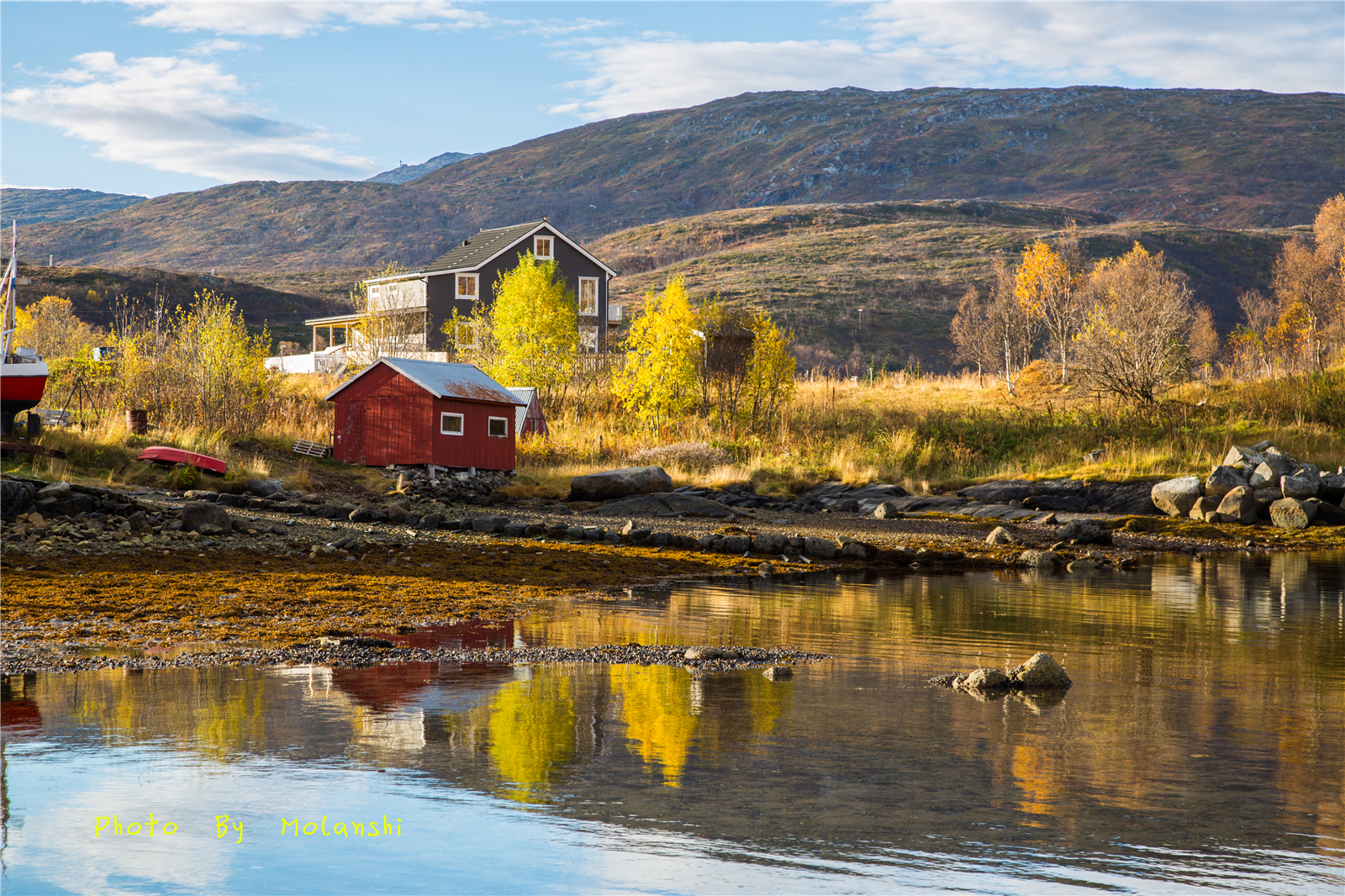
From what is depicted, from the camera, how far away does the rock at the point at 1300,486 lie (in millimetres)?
28578

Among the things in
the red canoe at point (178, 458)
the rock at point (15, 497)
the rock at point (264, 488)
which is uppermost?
the red canoe at point (178, 458)

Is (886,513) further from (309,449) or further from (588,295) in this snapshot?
(588,295)

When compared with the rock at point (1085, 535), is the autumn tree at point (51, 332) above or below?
above

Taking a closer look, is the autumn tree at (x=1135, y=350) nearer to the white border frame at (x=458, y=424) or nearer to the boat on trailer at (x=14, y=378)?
the white border frame at (x=458, y=424)

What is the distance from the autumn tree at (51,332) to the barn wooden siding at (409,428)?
1022 inches

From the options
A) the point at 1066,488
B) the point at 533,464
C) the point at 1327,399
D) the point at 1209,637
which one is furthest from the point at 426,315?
the point at 1209,637

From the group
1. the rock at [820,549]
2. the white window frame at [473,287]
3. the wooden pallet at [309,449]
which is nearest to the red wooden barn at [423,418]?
the wooden pallet at [309,449]

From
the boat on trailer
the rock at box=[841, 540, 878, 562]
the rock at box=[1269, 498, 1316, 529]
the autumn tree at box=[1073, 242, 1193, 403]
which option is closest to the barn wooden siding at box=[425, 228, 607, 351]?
the autumn tree at box=[1073, 242, 1193, 403]

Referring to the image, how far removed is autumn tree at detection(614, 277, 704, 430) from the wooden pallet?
11627mm

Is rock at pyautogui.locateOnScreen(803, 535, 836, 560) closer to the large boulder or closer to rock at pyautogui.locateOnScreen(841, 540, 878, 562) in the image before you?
rock at pyautogui.locateOnScreen(841, 540, 878, 562)

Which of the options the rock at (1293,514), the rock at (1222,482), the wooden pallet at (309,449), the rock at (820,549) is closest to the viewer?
the rock at (820,549)

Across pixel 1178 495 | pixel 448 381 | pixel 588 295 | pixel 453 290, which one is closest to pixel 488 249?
pixel 453 290

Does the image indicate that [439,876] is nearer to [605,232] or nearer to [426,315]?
[426,315]

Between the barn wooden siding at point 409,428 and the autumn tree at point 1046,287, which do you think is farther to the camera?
the autumn tree at point 1046,287
